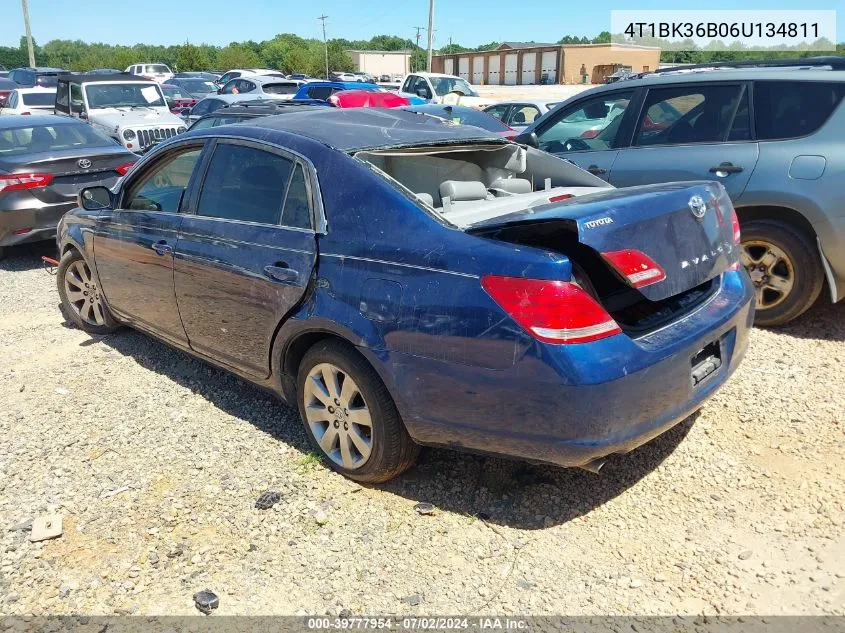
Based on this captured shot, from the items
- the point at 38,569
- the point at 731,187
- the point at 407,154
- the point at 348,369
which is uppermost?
the point at 407,154

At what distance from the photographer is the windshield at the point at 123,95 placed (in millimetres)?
13008

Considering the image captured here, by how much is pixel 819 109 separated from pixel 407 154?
302 centimetres

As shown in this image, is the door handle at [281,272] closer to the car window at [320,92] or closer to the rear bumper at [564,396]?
the rear bumper at [564,396]

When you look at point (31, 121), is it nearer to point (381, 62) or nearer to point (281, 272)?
point (281, 272)

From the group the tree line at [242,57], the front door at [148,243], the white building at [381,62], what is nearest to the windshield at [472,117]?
the front door at [148,243]

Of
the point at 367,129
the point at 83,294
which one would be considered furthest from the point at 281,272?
the point at 83,294

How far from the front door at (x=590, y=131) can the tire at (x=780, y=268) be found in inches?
50.3

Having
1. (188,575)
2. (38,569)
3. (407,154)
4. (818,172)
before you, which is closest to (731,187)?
(818,172)

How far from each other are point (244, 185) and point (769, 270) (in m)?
3.65

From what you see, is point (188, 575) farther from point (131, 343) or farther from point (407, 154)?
point (131, 343)

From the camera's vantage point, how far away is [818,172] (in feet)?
15.2

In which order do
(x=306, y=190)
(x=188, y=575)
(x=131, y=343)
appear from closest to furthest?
(x=188, y=575)
(x=306, y=190)
(x=131, y=343)

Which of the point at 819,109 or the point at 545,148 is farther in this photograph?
the point at 545,148

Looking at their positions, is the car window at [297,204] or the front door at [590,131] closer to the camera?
the car window at [297,204]
